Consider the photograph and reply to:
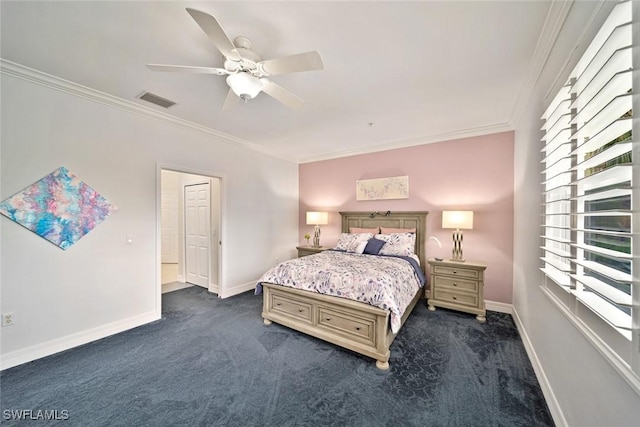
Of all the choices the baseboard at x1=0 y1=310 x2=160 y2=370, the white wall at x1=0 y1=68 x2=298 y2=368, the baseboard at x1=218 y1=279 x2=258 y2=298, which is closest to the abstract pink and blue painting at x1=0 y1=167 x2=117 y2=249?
the white wall at x1=0 y1=68 x2=298 y2=368

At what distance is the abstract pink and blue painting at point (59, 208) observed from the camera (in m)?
2.23

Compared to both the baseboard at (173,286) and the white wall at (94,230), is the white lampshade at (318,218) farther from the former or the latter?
the baseboard at (173,286)

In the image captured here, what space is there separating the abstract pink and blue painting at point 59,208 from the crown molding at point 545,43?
169 inches

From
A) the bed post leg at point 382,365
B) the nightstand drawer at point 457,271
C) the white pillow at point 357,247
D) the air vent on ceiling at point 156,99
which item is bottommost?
the bed post leg at point 382,365

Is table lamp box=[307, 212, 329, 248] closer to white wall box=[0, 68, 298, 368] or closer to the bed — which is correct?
the bed

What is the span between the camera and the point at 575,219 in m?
1.44

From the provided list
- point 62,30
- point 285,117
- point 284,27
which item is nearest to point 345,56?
point 284,27

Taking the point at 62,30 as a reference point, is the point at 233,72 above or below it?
below

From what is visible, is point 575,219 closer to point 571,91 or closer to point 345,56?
point 571,91

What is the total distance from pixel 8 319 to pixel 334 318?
3.00m

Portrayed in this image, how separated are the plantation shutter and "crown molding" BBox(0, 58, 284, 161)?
13.0 feet

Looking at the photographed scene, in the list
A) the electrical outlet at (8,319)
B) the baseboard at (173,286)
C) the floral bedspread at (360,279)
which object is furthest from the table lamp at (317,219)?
the electrical outlet at (8,319)

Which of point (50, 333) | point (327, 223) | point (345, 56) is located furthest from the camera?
point (327, 223)

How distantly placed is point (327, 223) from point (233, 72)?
359 cm
